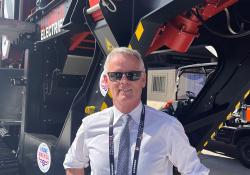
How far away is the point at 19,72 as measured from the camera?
4969 millimetres

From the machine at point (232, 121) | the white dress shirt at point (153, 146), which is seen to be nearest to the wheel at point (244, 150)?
the machine at point (232, 121)

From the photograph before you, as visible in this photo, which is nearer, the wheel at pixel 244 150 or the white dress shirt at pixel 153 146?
the white dress shirt at pixel 153 146

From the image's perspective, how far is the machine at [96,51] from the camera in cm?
249

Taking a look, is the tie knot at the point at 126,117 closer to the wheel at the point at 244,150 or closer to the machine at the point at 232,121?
the machine at the point at 232,121

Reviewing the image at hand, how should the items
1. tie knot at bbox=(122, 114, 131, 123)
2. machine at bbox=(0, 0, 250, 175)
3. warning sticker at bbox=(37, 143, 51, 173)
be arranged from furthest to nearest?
warning sticker at bbox=(37, 143, 51, 173)
machine at bbox=(0, 0, 250, 175)
tie knot at bbox=(122, 114, 131, 123)

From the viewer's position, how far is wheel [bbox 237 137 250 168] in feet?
27.7

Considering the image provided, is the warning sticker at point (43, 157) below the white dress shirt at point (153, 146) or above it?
below

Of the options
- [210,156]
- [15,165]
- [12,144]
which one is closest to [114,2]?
[15,165]

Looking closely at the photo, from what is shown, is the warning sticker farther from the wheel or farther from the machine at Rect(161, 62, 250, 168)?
the wheel

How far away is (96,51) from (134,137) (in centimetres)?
139

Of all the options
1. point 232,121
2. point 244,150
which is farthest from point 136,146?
point 232,121

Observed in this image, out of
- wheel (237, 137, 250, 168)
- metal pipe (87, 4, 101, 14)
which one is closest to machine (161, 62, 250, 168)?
wheel (237, 137, 250, 168)

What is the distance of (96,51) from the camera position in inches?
122

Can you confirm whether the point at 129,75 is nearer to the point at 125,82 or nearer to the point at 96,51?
the point at 125,82
